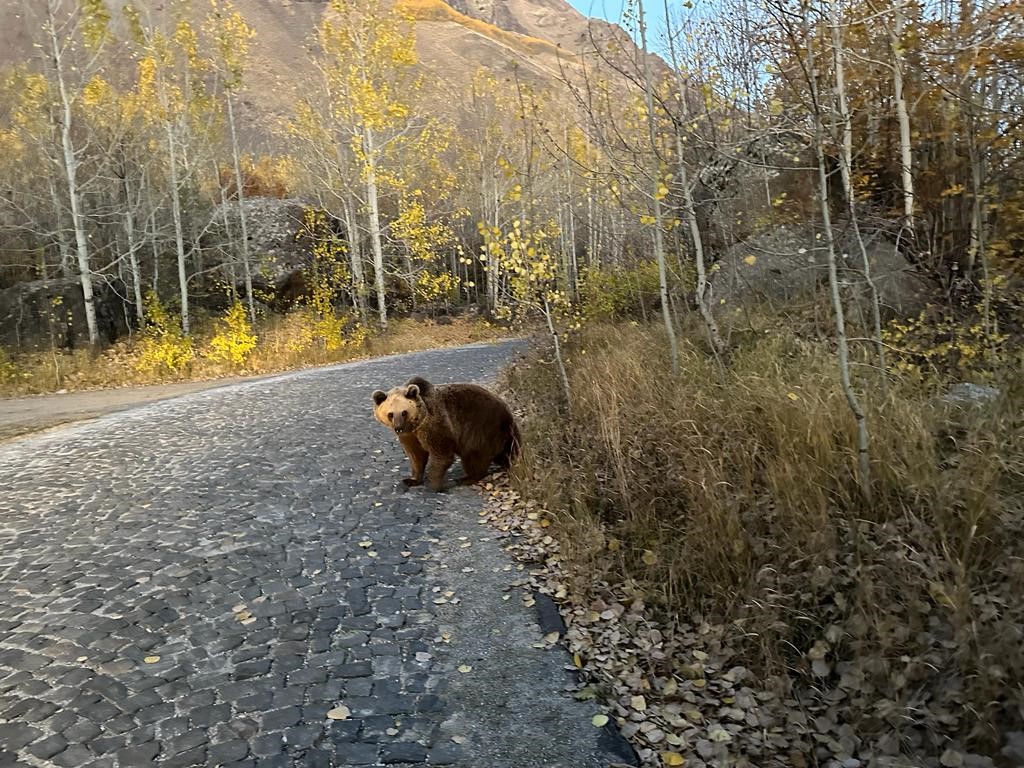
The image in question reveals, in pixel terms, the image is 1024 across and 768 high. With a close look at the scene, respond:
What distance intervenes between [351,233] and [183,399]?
12929 mm

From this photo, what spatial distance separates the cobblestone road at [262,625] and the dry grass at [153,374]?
9631mm

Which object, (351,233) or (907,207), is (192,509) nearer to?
(907,207)

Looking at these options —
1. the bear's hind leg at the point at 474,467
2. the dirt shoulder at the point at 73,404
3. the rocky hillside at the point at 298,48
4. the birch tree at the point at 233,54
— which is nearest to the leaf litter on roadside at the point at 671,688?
the bear's hind leg at the point at 474,467

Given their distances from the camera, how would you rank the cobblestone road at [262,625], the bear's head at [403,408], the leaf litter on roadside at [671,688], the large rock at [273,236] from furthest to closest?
the large rock at [273,236] < the bear's head at [403,408] < the cobblestone road at [262,625] < the leaf litter on roadside at [671,688]

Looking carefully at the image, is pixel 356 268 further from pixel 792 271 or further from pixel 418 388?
pixel 418 388

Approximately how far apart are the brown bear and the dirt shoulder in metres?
7.72

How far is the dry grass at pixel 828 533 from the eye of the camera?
308 centimetres

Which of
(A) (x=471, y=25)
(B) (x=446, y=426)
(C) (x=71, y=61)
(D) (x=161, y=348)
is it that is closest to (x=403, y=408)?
(B) (x=446, y=426)

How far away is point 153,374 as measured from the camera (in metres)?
17.3

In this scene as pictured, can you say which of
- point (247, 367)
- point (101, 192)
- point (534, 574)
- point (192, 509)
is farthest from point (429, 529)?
point (101, 192)

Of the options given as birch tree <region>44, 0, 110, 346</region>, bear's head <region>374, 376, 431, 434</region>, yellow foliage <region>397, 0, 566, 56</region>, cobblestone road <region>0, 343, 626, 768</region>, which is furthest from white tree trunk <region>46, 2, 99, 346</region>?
yellow foliage <region>397, 0, 566, 56</region>

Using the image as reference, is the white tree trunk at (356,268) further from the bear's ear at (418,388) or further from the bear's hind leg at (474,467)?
the bear's ear at (418,388)

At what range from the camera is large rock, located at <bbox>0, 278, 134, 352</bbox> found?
19.2m

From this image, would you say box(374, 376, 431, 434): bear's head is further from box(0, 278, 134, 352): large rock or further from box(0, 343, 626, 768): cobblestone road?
box(0, 278, 134, 352): large rock
